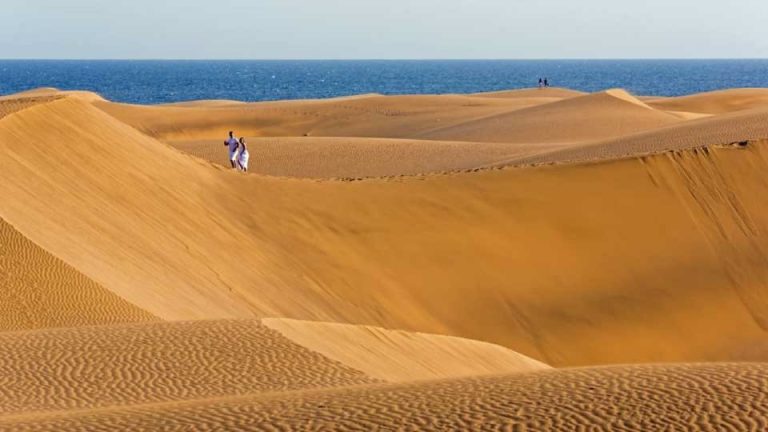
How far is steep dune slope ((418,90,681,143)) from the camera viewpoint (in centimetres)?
3762

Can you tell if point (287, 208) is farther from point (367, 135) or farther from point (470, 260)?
point (367, 135)

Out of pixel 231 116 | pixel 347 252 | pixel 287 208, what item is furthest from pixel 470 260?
pixel 231 116

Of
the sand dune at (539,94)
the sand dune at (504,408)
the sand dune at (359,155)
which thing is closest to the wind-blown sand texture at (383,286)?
the sand dune at (504,408)

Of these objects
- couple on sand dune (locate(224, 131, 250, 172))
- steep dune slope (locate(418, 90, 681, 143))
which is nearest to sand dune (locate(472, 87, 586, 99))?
steep dune slope (locate(418, 90, 681, 143))

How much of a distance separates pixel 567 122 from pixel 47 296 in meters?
28.5

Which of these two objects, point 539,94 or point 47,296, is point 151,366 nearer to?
point 47,296

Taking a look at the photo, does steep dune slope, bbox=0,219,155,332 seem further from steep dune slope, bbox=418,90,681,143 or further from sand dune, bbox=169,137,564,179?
steep dune slope, bbox=418,90,681,143

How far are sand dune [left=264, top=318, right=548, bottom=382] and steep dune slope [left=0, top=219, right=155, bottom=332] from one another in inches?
77.4

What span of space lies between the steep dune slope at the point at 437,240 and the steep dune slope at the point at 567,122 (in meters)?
14.8

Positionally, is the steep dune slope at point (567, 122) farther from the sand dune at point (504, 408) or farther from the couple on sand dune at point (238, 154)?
the sand dune at point (504, 408)

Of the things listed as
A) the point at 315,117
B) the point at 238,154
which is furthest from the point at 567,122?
the point at 238,154

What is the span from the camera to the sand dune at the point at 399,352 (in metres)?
11.0

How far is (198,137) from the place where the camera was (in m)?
44.4

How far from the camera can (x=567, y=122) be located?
39.2 m
